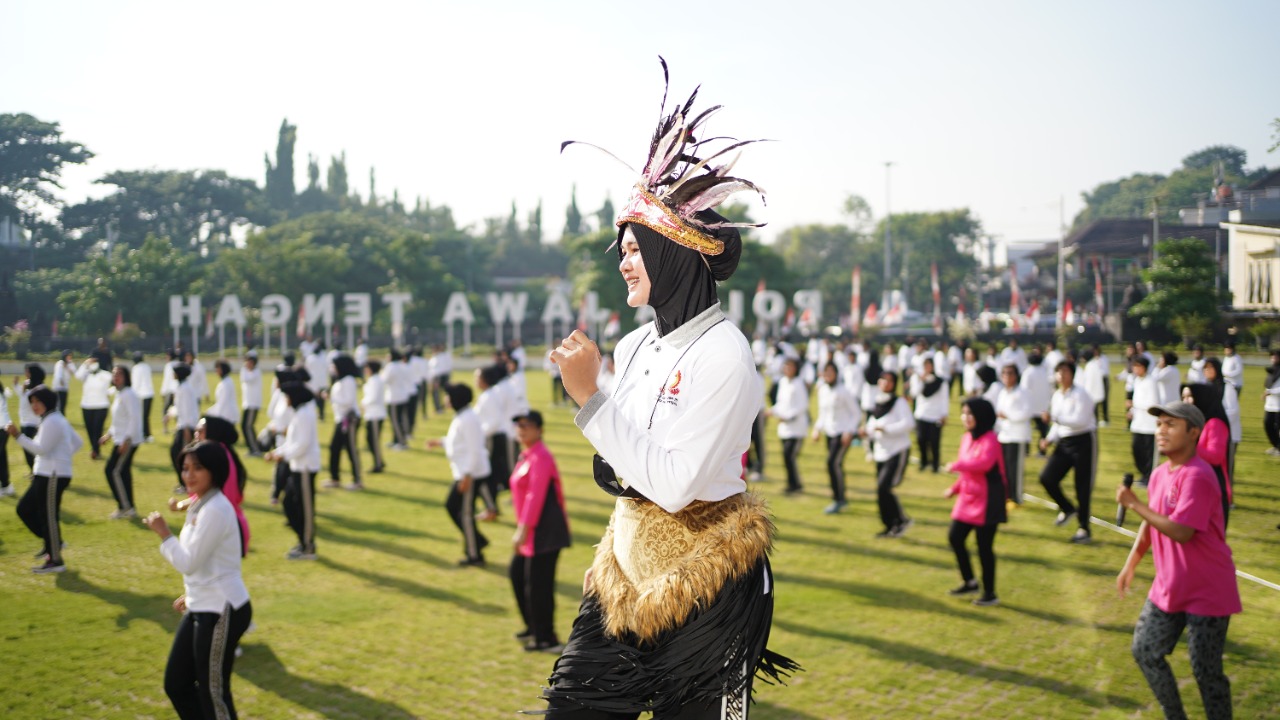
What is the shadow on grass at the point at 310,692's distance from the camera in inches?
233

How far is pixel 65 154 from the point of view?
Result: 579 inches

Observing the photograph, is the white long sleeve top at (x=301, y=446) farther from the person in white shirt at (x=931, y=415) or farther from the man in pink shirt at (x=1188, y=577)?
the person in white shirt at (x=931, y=415)

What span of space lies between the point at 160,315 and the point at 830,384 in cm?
1479

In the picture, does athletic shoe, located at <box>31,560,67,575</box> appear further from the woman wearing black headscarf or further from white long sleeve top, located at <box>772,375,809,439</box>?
the woman wearing black headscarf

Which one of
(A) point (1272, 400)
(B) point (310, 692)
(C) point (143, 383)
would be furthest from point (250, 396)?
(A) point (1272, 400)

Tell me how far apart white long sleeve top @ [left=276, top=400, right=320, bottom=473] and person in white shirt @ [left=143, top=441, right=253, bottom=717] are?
4.76 metres

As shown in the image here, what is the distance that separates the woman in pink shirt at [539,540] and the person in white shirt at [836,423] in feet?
18.6

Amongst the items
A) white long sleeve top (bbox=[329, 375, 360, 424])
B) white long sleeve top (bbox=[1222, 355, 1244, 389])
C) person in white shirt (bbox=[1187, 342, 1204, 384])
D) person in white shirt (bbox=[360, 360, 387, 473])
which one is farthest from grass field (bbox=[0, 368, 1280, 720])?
person in white shirt (bbox=[360, 360, 387, 473])

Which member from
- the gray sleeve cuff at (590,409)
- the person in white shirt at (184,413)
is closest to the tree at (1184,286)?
the gray sleeve cuff at (590,409)

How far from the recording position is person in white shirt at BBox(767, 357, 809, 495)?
1304 cm

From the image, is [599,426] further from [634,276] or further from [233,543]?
[233,543]

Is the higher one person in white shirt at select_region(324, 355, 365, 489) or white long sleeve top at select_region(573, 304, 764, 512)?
white long sleeve top at select_region(573, 304, 764, 512)

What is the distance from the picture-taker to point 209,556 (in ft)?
16.7

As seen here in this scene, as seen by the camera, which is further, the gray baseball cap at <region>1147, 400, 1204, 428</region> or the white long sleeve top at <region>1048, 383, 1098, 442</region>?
the white long sleeve top at <region>1048, 383, 1098, 442</region>
